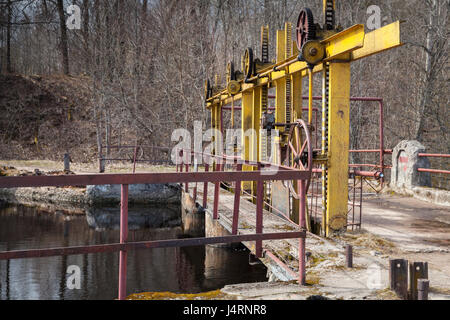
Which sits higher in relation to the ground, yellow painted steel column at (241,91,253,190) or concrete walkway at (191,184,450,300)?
yellow painted steel column at (241,91,253,190)

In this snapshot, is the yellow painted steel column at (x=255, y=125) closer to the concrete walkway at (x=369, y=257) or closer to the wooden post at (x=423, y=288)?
the concrete walkway at (x=369, y=257)

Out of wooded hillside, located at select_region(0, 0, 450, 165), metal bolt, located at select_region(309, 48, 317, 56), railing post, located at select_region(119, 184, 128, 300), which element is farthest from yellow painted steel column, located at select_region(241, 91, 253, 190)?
wooded hillside, located at select_region(0, 0, 450, 165)

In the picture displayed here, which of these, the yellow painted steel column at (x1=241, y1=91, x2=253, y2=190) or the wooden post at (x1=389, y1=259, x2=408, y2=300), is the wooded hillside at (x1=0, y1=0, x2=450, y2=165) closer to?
the yellow painted steel column at (x1=241, y1=91, x2=253, y2=190)

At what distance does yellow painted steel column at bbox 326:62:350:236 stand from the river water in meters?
3.03

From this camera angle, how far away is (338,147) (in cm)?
629

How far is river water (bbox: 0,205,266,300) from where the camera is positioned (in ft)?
26.7

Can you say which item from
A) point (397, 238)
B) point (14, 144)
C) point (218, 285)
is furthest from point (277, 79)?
point (14, 144)

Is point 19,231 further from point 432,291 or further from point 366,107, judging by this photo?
point 366,107

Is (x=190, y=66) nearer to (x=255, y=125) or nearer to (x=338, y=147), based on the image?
(x=255, y=125)

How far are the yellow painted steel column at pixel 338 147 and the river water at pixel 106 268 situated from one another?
3.03m

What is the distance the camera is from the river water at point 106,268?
813 centimetres

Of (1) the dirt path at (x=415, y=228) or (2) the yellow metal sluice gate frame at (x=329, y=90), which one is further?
(2) the yellow metal sluice gate frame at (x=329, y=90)

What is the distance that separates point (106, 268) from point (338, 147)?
622 centimetres

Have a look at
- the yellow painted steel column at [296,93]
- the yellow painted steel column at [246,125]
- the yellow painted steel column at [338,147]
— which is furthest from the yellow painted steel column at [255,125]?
the yellow painted steel column at [338,147]
